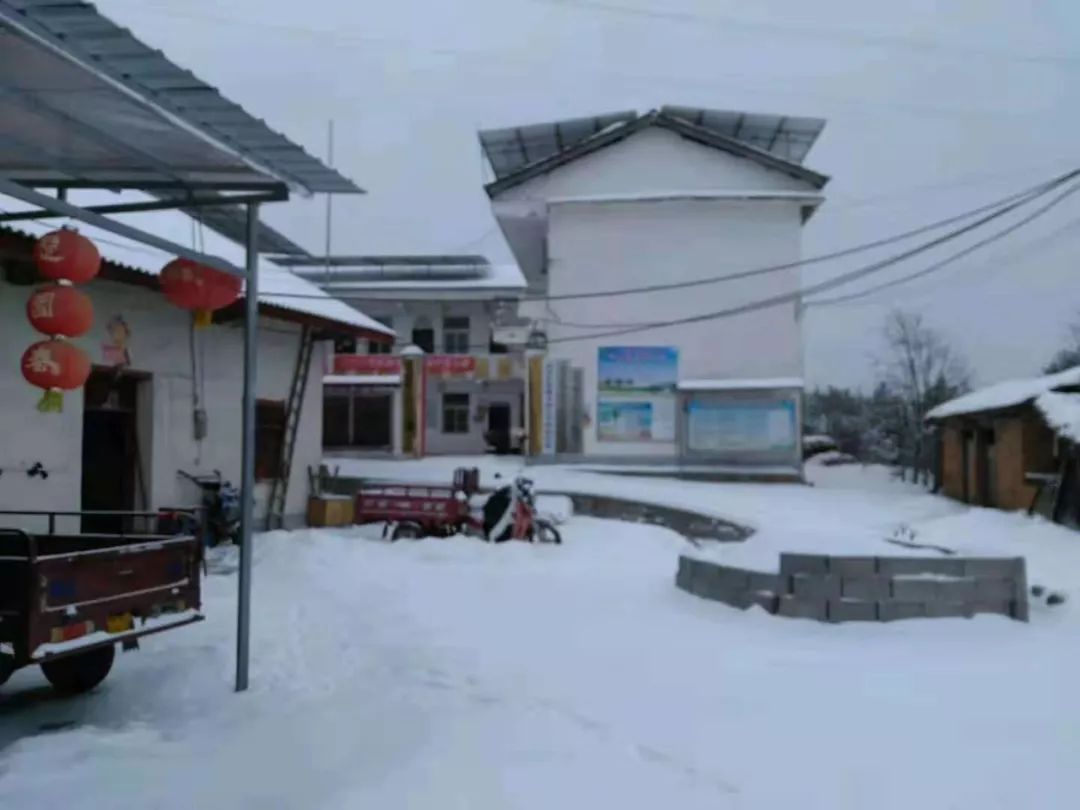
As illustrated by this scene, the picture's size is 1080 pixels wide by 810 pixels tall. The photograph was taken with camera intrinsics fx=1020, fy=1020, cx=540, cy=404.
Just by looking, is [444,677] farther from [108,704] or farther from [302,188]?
[302,188]

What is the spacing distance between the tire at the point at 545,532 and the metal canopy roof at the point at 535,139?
59.6 feet

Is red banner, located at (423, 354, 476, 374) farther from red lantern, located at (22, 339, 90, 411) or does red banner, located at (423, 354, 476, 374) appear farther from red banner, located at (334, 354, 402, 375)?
red lantern, located at (22, 339, 90, 411)

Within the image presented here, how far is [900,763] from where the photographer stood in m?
5.07

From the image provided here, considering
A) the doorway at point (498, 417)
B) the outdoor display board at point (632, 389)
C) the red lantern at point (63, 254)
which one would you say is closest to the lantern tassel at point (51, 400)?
the red lantern at point (63, 254)

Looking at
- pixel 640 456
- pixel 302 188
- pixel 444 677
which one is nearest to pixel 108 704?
pixel 444 677

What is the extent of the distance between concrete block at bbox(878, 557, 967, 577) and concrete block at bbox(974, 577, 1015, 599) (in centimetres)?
16

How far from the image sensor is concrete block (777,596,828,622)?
8.43 meters

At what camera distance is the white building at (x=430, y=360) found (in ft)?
116

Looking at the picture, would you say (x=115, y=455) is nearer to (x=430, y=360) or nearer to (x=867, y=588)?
(x=867, y=588)

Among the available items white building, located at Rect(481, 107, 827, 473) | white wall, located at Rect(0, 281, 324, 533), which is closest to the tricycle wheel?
white wall, located at Rect(0, 281, 324, 533)

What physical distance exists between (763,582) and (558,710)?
3384mm

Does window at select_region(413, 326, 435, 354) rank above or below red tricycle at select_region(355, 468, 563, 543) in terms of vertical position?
above

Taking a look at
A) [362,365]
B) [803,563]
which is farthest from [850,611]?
[362,365]

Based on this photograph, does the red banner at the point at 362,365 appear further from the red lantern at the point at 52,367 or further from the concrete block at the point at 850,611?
the concrete block at the point at 850,611
